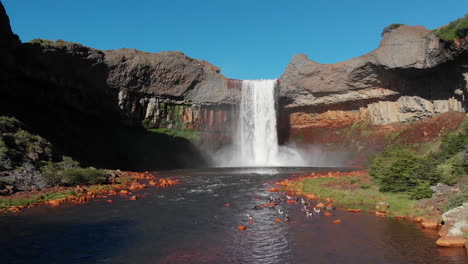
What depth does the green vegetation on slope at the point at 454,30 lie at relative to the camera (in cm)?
3497

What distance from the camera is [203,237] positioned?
12.3 metres

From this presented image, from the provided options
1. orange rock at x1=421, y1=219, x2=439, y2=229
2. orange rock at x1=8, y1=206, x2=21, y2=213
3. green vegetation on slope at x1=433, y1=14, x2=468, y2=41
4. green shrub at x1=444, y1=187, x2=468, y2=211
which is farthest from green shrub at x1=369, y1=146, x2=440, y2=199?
green vegetation on slope at x1=433, y1=14, x2=468, y2=41

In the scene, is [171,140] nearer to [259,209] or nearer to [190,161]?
[190,161]

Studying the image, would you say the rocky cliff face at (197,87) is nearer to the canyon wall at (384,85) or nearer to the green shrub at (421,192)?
the canyon wall at (384,85)

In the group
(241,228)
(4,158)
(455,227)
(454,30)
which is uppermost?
(454,30)

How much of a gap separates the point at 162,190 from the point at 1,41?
21.7m

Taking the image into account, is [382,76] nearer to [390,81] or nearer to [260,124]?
[390,81]

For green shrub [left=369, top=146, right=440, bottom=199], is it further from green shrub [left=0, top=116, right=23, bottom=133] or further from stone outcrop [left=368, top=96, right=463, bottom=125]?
stone outcrop [left=368, top=96, right=463, bottom=125]

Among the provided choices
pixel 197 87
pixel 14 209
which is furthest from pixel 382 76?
pixel 14 209

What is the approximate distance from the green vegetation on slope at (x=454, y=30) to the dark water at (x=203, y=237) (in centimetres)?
2965

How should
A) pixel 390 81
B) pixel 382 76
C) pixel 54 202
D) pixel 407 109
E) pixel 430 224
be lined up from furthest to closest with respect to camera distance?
pixel 407 109 < pixel 390 81 < pixel 382 76 < pixel 54 202 < pixel 430 224

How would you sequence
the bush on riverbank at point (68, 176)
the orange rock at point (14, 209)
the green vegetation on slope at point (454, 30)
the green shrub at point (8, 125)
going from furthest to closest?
the green vegetation on slope at point (454, 30) → the green shrub at point (8, 125) → the bush on riverbank at point (68, 176) → the orange rock at point (14, 209)

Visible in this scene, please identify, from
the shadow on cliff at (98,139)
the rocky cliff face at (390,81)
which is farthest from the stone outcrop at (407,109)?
the shadow on cliff at (98,139)

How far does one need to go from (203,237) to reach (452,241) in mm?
7748
